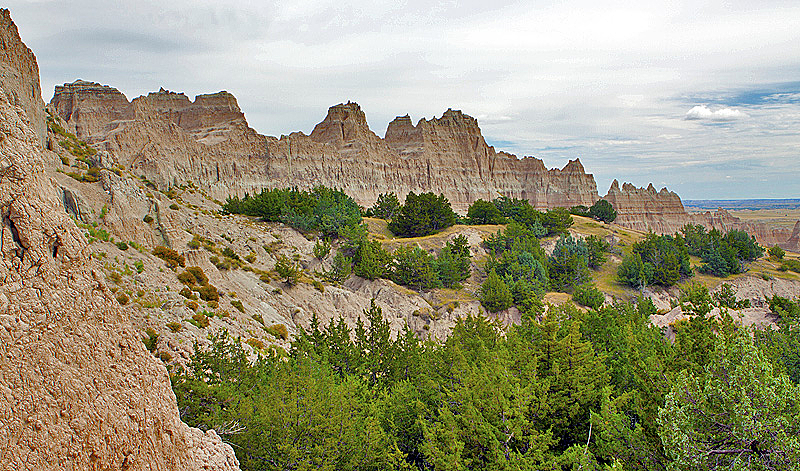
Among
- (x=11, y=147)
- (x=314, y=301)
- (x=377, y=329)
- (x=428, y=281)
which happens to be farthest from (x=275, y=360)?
(x=428, y=281)

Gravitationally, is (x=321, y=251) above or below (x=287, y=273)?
above

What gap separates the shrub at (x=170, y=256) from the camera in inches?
900

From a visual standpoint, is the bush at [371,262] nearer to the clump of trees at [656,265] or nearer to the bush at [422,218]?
the bush at [422,218]

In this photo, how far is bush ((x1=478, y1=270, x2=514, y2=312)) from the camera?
38.2 meters

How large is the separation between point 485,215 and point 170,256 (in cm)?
5030

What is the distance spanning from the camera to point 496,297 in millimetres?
38281

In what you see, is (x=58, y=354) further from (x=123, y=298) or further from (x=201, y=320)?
(x=201, y=320)

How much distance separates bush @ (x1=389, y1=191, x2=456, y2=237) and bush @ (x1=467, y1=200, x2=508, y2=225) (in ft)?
29.1

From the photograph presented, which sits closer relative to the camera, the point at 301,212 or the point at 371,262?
the point at 371,262

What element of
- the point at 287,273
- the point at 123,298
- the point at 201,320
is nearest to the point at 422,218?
the point at 287,273

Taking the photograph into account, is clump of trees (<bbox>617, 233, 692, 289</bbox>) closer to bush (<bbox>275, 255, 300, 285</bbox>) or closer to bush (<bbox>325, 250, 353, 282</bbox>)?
bush (<bbox>325, 250, 353, 282</bbox>)

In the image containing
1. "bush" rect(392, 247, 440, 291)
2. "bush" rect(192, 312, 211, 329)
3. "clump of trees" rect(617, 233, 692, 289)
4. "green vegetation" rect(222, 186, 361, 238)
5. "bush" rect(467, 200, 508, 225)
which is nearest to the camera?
"bush" rect(192, 312, 211, 329)

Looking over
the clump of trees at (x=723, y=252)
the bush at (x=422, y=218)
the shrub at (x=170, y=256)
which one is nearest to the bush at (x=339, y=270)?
the shrub at (x=170, y=256)

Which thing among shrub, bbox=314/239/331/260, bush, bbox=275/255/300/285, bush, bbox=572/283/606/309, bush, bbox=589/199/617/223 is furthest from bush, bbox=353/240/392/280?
bush, bbox=589/199/617/223
